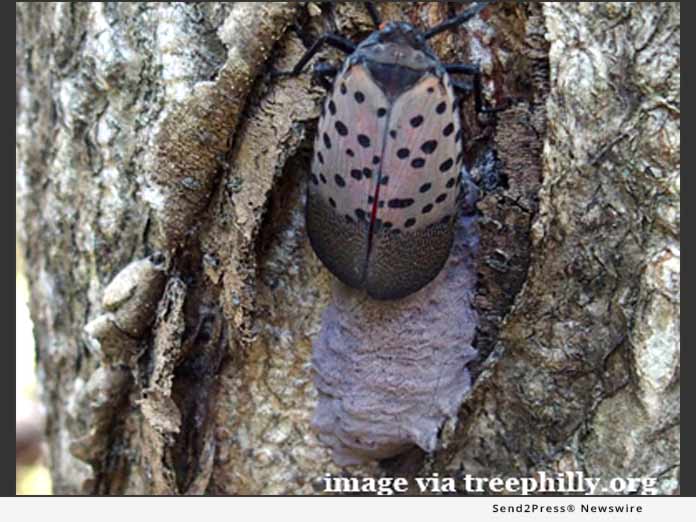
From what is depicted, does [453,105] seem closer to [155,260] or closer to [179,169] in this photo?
[179,169]

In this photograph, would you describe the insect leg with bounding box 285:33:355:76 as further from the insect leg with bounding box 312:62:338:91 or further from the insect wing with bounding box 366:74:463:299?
the insect wing with bounding box 366:74:463:299

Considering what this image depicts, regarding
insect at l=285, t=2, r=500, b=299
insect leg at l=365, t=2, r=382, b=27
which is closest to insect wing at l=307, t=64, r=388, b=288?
insect at l=285, t=2, r=500, b=299

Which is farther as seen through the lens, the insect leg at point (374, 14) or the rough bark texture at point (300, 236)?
the insect leg at point (374, 14)

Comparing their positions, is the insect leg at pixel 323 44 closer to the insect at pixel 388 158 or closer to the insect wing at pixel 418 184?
the insect at pixel 388 158

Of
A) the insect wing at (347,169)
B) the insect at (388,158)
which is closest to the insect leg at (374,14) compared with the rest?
the insect at (388,158)

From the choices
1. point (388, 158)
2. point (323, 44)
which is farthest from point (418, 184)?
point (323, 44)

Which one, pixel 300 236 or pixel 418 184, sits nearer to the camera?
pixel 418 184

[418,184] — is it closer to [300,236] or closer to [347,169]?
[347,169]
